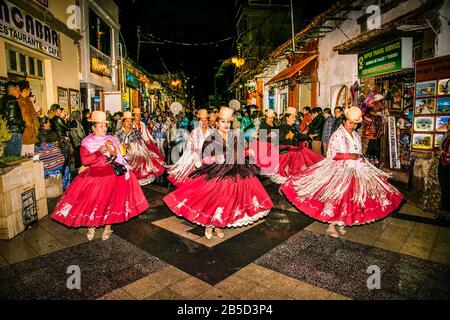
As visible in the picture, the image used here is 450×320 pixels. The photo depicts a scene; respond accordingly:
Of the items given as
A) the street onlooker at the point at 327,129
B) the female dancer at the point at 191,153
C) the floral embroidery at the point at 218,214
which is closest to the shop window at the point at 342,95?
the street onlooker at the point at 327,129

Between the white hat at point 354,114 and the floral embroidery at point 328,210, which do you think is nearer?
the floral embroidery at point 328,210

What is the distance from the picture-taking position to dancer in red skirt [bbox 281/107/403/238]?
4629mm

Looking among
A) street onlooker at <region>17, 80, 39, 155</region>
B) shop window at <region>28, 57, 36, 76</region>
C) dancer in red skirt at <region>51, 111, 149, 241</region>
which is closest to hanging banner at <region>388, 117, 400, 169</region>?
dancer in red skirt at <region>51, 111, 149, 241</region>

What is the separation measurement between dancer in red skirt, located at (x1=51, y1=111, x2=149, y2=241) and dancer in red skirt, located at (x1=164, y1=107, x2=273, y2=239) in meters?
0.79

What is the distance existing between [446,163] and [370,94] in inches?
181

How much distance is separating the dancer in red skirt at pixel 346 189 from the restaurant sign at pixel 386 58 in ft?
14.8

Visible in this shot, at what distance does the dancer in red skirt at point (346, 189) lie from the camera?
15.2ft

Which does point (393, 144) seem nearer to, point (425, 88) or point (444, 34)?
point (425, 88)

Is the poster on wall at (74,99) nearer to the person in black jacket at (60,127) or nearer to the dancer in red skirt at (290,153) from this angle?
the person in black jacket at (60,127)

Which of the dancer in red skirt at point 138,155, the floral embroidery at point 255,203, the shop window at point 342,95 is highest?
the shop window at point 342,95

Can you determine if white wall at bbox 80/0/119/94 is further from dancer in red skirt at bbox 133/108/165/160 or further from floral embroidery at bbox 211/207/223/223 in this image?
floral embroidery at bbox 211/207/223/223

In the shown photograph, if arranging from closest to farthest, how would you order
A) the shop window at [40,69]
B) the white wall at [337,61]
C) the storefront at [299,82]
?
the white wall at [337,61] → the shop window at [40,69] → the storefront at [299,82]

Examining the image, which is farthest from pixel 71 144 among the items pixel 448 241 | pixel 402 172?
pixel 402 172

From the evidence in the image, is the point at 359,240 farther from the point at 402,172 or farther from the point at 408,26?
the point at 408,26
